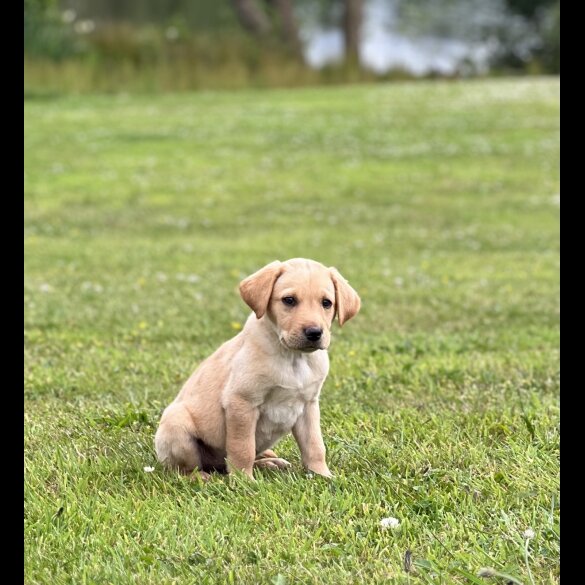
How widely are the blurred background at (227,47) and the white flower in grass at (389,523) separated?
1014 inches

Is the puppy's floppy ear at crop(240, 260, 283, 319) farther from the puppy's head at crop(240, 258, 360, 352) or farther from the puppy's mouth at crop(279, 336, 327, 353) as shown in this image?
the puppy's mouth at crop(279, 336, 327, 353)

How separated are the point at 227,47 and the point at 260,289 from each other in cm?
2892

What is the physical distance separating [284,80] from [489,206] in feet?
57.4

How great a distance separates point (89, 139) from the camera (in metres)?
20.8

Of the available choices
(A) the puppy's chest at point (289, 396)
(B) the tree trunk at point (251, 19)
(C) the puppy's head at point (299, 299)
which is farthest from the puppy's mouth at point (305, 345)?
(B) the tree trunk at point (251, 19)

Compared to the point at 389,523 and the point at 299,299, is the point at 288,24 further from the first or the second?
the point at 389,523

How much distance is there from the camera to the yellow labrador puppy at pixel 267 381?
160 inches

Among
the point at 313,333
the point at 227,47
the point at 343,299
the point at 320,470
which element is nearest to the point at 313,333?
the point at 313,333

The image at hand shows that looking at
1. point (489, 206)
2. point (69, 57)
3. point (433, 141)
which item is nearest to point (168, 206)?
point (489, 206)

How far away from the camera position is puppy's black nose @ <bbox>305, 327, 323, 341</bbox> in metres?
3.96

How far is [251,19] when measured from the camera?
117ft

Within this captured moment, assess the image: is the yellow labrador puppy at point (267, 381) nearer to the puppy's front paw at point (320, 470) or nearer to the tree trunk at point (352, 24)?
the puppy's front paw at point (320, 470)

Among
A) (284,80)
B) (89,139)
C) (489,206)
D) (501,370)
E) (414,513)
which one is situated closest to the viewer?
(414,513)
